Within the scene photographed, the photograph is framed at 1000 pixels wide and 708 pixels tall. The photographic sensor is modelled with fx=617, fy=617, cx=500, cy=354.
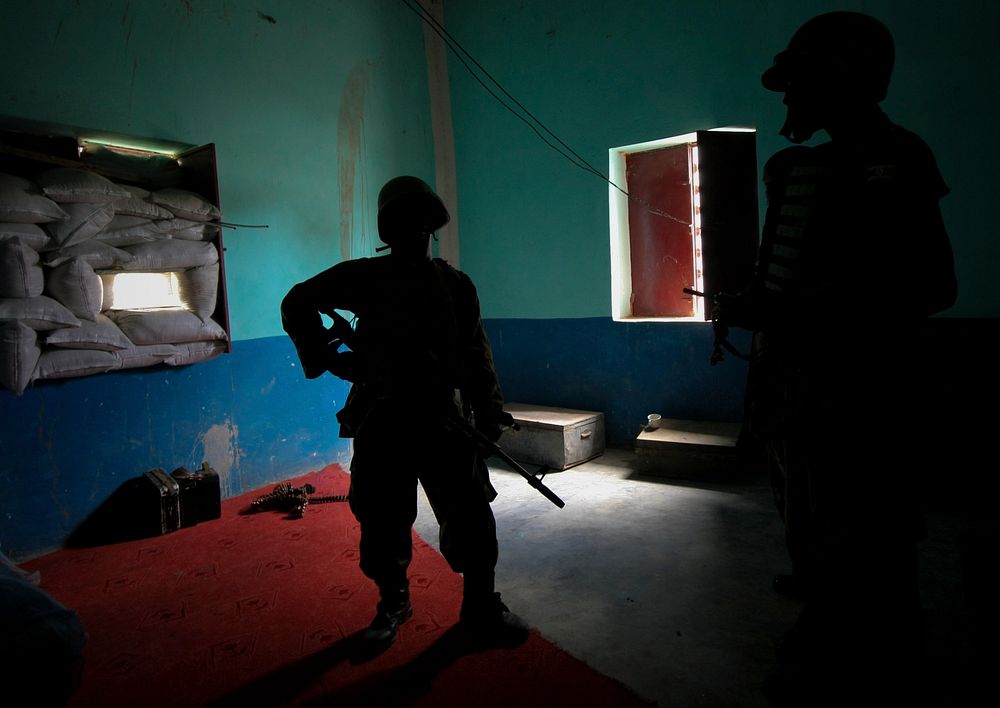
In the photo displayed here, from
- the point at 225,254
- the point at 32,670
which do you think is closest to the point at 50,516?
the point at 225,254

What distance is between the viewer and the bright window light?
151 inches

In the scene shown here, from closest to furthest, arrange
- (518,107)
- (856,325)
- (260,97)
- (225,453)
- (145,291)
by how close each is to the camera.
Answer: (856,325), (145,291), (225,453), (260,97), (518,107)

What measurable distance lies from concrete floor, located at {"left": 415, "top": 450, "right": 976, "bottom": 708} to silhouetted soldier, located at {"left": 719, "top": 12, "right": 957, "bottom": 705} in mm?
382

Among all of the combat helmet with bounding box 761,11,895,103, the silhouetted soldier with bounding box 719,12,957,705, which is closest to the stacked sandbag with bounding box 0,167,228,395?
the silhouetted soldier with bounding box 719,12,957,705

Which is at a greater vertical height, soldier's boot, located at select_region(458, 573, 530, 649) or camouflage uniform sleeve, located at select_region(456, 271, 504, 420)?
camouflage uniform sleeve, located at select_region(456, 271, 504, 420)

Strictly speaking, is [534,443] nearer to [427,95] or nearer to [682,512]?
[682,512]

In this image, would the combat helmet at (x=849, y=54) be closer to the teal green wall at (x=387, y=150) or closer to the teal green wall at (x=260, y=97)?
the teal green wall at (x=387, y=150)

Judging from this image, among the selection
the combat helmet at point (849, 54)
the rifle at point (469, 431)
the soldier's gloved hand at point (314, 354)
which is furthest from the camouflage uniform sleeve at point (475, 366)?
the combat helmet at point (849, 54)

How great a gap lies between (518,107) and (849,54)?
4.02 m

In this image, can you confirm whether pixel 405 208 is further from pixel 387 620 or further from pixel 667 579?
Answer: pixel 667 579

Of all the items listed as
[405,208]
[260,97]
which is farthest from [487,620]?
[260,97]

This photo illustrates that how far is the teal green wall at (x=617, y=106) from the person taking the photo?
3.58 m

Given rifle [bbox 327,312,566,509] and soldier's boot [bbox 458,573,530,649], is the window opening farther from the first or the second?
soldier's boot [bbox 458,573,530,649]

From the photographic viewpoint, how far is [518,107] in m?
5.44
